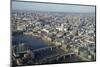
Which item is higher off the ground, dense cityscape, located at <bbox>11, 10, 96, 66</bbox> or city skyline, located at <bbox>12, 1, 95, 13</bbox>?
city skyline, located at <bbox>12, 1, 95, 13</bbox>

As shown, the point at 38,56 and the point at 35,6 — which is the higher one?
the point at 35,6

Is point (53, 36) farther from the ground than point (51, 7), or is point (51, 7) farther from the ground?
point (51, 7)

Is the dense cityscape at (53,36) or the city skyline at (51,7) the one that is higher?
the city skyline at (51,7)

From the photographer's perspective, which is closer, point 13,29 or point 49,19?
point 13,29

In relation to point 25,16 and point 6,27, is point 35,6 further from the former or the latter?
point 6,27

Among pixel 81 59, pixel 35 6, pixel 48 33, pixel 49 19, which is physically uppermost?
pixel 35 6

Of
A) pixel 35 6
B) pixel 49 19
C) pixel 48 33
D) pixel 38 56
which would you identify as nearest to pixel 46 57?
pixel 38 56

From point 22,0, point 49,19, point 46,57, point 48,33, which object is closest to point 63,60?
point 46,57
